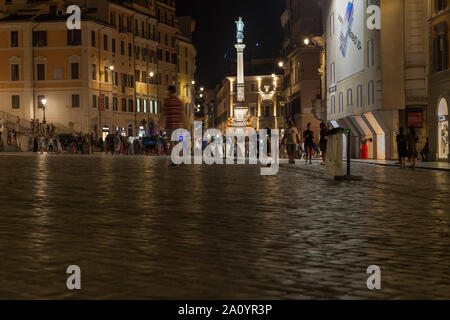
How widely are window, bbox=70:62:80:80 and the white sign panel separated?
3217 cm

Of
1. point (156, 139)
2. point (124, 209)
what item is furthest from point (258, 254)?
point (156, 139)

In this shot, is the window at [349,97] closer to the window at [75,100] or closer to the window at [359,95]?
the window at [359,95]

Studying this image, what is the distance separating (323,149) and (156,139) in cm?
3052

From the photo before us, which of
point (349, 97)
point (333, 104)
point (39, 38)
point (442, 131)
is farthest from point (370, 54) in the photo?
point (39, 38)

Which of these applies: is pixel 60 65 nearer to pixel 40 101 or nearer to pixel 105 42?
pixel 40 101

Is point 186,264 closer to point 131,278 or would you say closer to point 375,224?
point 131,278

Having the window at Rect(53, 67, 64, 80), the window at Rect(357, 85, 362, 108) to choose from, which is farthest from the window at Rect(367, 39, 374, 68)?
the window at Rect(53, 67, 64, 80)

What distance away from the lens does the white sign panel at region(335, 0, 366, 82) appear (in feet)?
162

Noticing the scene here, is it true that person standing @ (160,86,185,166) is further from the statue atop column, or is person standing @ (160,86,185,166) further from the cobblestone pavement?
the statue atop column

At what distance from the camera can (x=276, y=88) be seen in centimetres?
10619

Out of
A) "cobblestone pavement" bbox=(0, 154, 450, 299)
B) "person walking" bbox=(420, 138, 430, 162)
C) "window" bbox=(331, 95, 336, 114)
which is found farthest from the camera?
"window" bbox=(331, 95, 336, 114)

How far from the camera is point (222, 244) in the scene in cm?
771

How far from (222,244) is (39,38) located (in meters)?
76.8

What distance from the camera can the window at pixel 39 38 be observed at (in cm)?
8088
